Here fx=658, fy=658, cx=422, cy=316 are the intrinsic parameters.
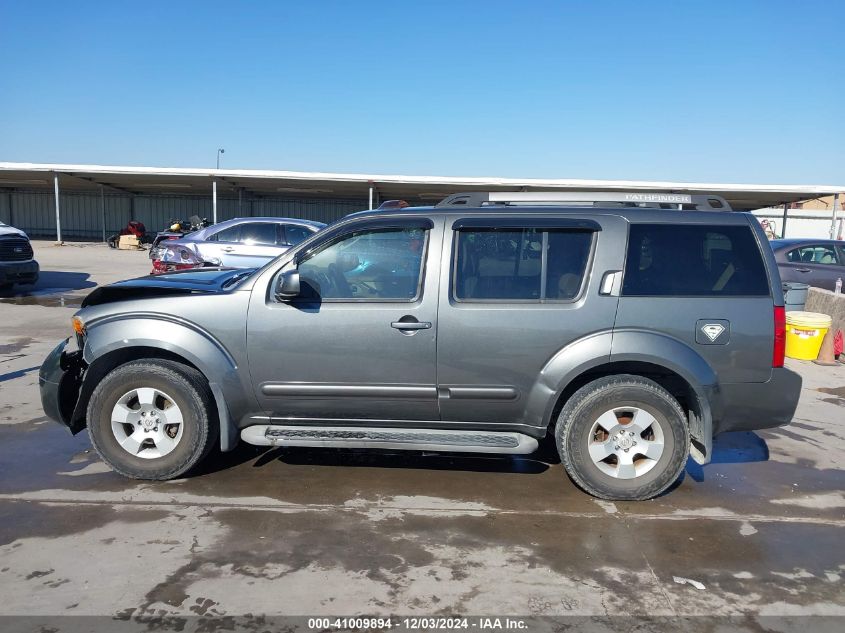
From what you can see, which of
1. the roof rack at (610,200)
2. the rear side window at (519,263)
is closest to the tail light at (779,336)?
the roof rack at (610,200)

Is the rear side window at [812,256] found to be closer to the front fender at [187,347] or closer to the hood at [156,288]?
the hood at [156,288]

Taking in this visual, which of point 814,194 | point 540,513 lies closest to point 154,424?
point 540,513

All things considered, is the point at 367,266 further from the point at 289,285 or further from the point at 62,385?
the point at 62,385

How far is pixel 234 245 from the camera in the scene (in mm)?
12414

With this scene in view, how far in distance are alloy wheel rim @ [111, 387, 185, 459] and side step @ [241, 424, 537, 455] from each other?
0.51m

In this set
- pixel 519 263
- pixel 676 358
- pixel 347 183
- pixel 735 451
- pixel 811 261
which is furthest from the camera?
pixel 347 183

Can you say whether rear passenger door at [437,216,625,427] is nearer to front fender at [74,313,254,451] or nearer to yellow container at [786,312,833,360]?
front fender at [74,313,254,451]

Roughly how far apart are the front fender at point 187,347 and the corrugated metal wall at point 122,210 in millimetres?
32377

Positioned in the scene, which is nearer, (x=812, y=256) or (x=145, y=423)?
(x=145, y=423)

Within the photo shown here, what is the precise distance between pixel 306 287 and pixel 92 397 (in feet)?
5.44

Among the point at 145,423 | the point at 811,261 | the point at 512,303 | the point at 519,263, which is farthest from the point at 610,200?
the point at 811,261

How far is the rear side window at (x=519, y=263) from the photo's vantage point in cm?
437

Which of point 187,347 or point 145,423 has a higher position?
point 187,347

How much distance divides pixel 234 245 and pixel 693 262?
971 cm
